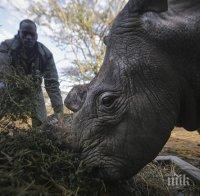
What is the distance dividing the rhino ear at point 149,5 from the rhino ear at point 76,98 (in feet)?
2.96

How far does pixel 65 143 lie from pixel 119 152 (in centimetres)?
A: 50

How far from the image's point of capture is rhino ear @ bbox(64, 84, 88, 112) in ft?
13.6

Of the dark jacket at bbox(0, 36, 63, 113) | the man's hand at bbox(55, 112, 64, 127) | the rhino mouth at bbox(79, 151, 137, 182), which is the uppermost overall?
the dark jacket at bbox(0, 36, 63, 113)

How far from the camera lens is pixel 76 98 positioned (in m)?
4.17

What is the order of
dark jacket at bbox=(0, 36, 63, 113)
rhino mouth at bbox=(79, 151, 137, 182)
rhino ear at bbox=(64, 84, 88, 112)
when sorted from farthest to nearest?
1. dark jacket at bbox=(0, 36, 63, 113)
2. rhino ear at bbox=(64, 84, 88, 112)
3. rhino mouth at bbox=(79, 151, 137, 182)

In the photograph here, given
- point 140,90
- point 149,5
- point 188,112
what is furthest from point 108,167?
point 149,5

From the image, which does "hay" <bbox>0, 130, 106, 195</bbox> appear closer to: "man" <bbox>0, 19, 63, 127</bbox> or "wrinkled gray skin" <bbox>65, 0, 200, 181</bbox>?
"wrinkled gray skin" <bbox>65, 0, 200, 181</bbox>

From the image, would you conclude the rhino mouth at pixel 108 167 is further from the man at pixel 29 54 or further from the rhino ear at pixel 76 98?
the man at pixel 29 54

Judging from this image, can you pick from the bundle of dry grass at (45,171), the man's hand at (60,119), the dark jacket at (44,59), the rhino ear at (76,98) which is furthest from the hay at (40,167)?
the dark jacket at (44,59)

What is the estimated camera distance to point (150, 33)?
156 inches

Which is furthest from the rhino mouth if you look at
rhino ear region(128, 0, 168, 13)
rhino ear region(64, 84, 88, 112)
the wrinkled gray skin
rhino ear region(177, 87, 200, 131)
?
rhino ear region(128, 0, 168, 13)

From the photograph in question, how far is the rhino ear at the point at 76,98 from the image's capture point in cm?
415

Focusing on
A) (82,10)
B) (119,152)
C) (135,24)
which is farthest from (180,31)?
(82,10)

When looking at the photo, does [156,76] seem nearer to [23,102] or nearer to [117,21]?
[117,21]
